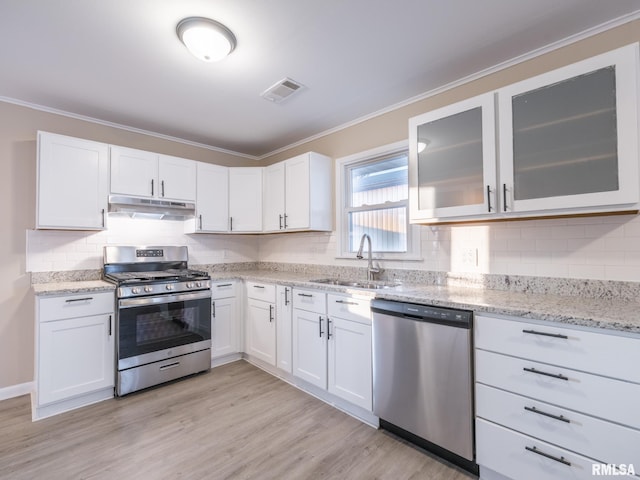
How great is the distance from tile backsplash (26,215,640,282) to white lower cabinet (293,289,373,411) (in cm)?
73

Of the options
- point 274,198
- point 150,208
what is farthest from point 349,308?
point 150,208

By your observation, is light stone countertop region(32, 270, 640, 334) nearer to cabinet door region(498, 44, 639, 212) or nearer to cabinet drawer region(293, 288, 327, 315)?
cabinet drawer region(293, 288, 327, 315)

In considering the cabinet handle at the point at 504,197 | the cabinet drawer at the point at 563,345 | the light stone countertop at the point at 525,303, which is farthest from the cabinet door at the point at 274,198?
the cabinet drawer at the point at 563,345

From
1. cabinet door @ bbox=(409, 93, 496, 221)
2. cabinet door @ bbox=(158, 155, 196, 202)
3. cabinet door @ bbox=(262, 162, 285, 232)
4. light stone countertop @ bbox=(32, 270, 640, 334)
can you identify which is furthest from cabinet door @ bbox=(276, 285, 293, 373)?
cabinet door @ bbox=(158, 155, 196, 202)

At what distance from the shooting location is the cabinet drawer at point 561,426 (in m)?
1.30

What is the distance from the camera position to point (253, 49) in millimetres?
2068

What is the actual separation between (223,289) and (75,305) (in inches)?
49.6

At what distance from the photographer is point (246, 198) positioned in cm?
385

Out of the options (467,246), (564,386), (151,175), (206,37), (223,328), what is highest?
(206,37)

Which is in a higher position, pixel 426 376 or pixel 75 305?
pixel 75 305

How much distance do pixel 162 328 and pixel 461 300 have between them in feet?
8.36

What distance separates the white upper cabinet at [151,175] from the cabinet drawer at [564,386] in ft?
10.3

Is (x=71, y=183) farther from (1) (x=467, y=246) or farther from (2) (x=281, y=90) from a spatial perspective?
(1) (x=467, y=246)

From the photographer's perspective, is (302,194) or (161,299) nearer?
(161,299)
